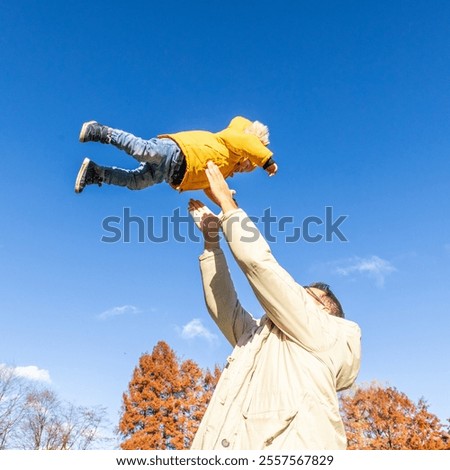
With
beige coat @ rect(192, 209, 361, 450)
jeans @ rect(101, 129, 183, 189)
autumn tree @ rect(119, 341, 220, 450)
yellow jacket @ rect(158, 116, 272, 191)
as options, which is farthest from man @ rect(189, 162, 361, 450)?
autumn tree @ rect(119, 341, 220, 450)

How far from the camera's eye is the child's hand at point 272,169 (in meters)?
5.04

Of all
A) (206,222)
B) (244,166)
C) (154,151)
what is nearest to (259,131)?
(244,166)

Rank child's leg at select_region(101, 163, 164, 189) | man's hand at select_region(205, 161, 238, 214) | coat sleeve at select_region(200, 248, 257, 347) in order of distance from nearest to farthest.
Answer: man's hand at select_region(205, 161, 238, 214) < coat sleeve at select_region(200, 248, 257, 347) < child's leg at select_region(101, 163, 164, 189)

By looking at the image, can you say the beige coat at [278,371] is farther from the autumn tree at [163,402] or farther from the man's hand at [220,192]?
the autumn tree at [163,402]

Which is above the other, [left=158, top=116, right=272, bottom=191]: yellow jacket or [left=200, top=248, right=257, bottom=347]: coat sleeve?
[left=158, top=116, right=272, bottom=191]: yellow jacket

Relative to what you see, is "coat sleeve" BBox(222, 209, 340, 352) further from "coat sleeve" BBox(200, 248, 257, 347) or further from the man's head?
"coat sleeve" BBox(200, 248, 257, 347)

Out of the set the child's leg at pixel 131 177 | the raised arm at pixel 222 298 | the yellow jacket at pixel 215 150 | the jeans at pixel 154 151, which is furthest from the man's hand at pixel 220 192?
the child's leg at pixel 131 177

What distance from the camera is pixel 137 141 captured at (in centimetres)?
495

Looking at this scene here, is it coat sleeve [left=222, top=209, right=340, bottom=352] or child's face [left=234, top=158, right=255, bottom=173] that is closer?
coat sleeve [left=222, top=209, right=340, bottom=352]

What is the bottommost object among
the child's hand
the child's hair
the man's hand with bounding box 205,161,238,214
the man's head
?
the man's head

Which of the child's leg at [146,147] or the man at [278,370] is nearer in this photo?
the man at [278,370]

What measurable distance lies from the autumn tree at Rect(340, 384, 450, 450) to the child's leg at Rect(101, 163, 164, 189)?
24.7 metres

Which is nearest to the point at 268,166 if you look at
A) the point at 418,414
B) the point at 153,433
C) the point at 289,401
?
the point at 289,401

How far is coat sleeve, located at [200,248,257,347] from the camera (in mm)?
3955
